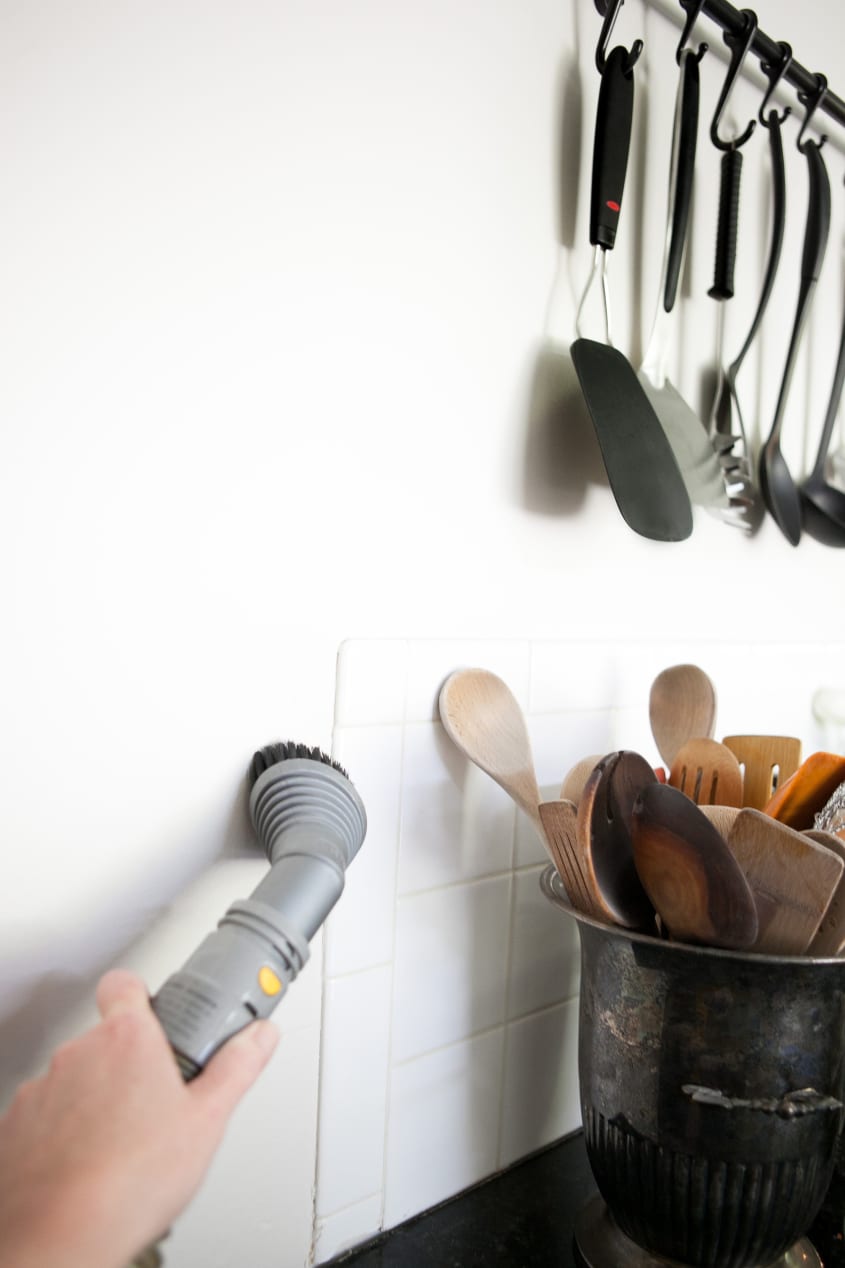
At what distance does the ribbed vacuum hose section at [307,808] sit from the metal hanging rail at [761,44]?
0.61 m

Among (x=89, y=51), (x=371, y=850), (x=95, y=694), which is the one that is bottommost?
(x=371, y=850)

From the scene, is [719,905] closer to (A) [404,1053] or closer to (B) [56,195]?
(A) [404,1053]

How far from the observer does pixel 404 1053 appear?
60cm

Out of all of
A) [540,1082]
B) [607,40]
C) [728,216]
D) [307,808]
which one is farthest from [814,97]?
[540,1082]

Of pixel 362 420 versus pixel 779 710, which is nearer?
pixel 362 420

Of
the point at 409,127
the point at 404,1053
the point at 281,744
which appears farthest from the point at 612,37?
the point at 404,1053

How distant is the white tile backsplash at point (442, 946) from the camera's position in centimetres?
57

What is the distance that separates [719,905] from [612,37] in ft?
2.24

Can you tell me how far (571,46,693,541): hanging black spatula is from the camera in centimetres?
63

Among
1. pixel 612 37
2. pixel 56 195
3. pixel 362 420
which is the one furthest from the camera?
pixel 612 37

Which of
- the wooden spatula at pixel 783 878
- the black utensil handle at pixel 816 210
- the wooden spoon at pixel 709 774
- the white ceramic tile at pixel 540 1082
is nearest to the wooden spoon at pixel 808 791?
the wooden spoon at pixel 709 774

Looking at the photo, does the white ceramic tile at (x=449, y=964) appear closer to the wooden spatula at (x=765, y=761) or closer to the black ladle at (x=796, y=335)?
the wooden spatula at (x=765, y=761)

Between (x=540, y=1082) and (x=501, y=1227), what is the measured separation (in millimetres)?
106

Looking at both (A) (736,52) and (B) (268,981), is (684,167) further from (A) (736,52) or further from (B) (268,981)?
(B) (268,981)
